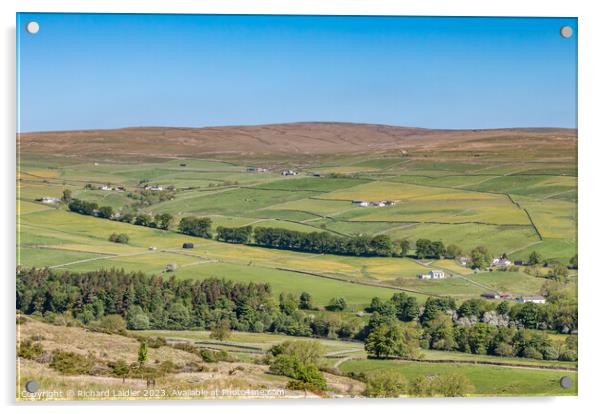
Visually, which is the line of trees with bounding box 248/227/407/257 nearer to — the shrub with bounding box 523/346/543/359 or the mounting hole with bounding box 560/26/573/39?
the shrub with bounding box 523/346/543/359

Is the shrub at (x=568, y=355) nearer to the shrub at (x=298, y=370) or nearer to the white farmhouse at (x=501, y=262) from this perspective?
the white farmhouse at (x=501, y=262)

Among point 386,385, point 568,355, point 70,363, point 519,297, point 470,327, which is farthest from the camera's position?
point 519,297

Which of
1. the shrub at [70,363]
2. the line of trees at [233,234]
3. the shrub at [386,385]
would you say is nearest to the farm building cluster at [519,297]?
the shrub at [386,385]

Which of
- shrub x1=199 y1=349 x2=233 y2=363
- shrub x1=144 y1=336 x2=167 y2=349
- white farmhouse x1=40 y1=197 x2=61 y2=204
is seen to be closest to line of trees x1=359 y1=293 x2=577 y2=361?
shrub x1=199 y1=349 x2=233 y2=363

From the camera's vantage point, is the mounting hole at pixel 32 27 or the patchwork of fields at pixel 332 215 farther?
the patchwork of fields at pixel 332 215

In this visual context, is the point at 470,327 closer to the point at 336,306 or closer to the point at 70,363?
the point at 336,306

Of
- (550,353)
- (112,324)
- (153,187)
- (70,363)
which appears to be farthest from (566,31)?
(70,363)
